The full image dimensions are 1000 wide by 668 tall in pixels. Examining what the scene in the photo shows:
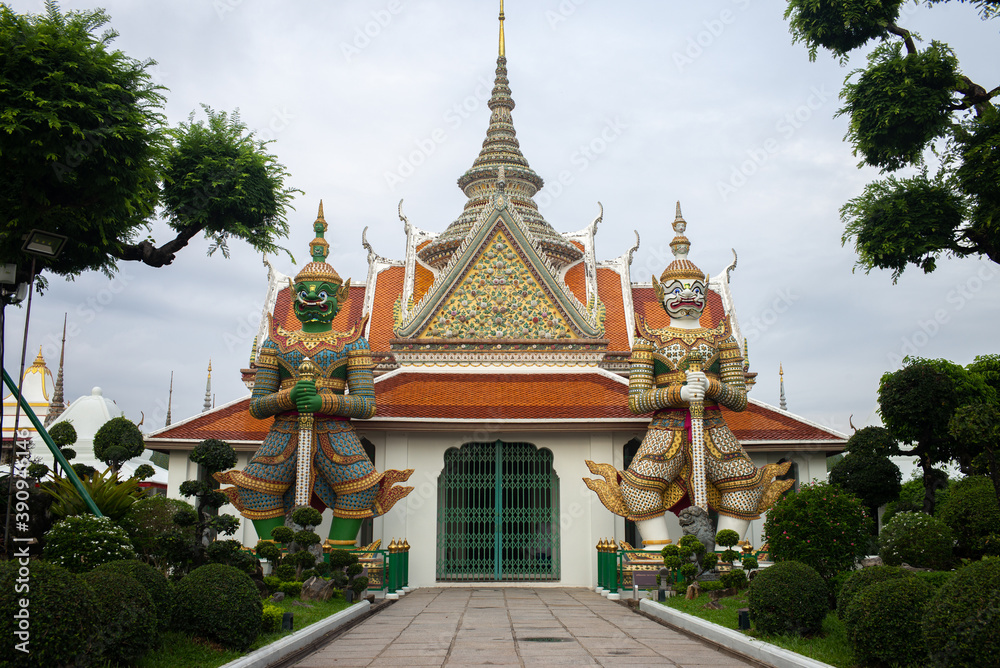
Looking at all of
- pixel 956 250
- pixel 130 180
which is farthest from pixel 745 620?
pixel 130 180

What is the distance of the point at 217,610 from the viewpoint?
6633mm

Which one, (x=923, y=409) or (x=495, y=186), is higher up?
(x=495, y=186)

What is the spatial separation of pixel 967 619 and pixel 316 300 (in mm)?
9915

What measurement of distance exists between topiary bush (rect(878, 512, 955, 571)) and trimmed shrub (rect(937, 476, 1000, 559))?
988mm

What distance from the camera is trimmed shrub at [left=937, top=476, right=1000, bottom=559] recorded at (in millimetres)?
9992

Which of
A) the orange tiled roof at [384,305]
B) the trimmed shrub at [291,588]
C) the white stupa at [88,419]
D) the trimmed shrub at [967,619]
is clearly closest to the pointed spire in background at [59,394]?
the white stupa at [88,419]

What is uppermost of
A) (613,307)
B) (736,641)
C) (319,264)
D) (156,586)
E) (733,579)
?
(613,307)

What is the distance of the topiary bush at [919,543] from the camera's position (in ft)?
29.6

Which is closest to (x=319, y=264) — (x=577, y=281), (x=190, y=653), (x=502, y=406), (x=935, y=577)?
(x=502, y=406)

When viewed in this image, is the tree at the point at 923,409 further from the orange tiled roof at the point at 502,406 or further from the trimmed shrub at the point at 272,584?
the trimmed shrub at the point at 272,584

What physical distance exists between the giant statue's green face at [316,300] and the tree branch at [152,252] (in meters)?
2.53

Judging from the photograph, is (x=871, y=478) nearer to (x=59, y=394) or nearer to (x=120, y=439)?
(x=120, y=439)

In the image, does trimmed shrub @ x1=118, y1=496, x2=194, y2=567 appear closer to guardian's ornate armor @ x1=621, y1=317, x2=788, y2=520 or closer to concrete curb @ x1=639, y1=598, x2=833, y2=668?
concrete curb @ x1=639, y1=598, x2=833, y2=668

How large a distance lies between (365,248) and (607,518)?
9696 mm
